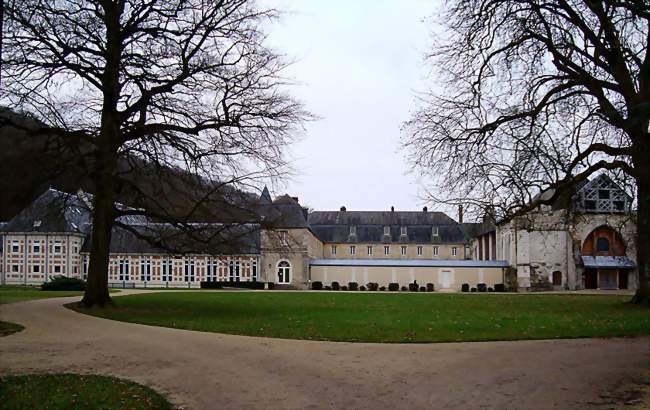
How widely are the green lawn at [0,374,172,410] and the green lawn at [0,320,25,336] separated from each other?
6154 millimetres

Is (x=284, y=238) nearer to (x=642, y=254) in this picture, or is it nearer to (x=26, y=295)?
(x=642, y=254)

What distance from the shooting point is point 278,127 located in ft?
66.5

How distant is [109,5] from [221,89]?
15.4 feet

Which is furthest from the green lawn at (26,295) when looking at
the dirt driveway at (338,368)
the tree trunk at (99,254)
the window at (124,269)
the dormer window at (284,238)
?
the window at (124,269)

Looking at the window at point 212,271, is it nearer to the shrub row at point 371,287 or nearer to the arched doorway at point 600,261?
the shrub row at point 371,287

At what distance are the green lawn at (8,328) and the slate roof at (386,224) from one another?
60862 mm

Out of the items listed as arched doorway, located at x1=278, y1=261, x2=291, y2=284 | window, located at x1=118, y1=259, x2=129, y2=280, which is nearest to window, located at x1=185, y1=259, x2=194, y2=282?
window, located at x1=118, y1=259, x2=129, y2=280

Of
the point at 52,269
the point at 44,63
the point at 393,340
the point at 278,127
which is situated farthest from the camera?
the point at 52,269

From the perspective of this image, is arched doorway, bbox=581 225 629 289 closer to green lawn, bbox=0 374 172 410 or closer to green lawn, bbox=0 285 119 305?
green lawn, bbox=0 285 119 305

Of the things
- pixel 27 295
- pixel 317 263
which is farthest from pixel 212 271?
pixel 27 295

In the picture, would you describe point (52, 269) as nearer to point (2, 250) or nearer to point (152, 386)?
point (2, 250)

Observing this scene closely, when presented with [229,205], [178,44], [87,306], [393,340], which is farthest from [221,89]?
[393,340]

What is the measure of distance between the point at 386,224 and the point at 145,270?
31.7m

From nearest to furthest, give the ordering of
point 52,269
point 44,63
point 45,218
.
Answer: point 44,63 → point 45,218 → point 52,269
